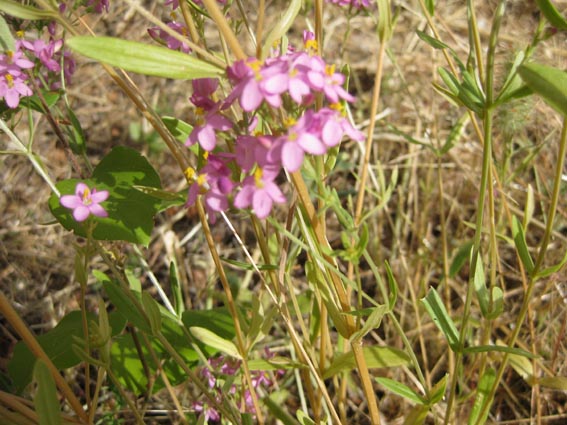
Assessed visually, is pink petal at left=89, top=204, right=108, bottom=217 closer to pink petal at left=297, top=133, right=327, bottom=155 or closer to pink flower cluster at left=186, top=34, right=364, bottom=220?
pink flower cluster at left=186, top=34, right=364, bottom=220

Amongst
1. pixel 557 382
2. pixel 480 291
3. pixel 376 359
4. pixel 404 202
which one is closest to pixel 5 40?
pixel 376 359

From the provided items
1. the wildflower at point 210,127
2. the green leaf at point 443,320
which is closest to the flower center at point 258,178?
the wildflower at point 210,127

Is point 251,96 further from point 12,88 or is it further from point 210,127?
point 12,88

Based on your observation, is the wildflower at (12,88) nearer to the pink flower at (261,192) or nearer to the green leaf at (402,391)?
the pink flower at (261,192)

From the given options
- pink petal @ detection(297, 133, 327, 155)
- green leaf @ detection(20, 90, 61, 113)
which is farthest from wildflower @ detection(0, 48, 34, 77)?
pink petal @ detection(297, 133, 327, 155)

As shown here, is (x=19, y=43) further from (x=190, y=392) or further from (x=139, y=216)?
(x=190, y=392)

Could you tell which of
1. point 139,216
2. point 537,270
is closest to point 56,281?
point 139,216
